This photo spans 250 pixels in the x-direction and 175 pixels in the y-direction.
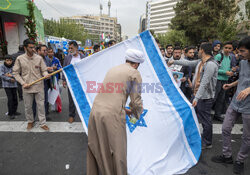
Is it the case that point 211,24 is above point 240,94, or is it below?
above

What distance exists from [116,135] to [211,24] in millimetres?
20529

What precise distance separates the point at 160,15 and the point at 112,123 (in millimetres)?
111196

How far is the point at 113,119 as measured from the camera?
1.81 metres

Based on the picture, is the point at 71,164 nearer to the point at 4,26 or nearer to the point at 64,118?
the point at 64,118

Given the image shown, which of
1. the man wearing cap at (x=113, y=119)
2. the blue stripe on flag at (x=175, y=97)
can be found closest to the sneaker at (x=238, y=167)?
the blue stripe on flag at (x=175, y=97)

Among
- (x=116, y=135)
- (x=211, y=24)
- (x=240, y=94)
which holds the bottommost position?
(x=116, y=135)

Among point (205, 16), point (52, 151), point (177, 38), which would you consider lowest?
point (52, 151)

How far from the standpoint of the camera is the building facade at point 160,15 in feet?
315

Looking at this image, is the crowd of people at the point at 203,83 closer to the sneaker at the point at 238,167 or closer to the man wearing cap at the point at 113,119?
the sneaker at the point at 238,167

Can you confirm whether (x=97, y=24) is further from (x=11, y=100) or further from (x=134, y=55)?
(x=134, y=55)

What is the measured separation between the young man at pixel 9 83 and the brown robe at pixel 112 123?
11.9 ft

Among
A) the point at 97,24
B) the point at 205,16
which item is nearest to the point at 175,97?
the point at 205,16

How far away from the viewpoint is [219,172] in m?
2.56

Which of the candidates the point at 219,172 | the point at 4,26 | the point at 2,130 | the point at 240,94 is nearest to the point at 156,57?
the point at 240,94
